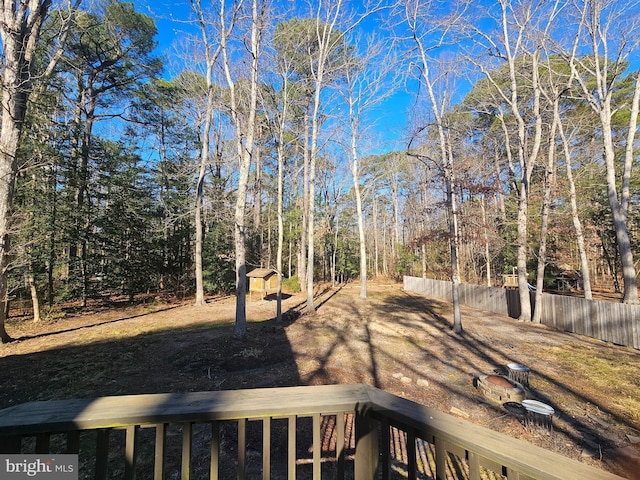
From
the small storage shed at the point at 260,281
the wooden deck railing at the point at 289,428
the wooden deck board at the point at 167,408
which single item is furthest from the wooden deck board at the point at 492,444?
the small storage shed at the point at 260,281

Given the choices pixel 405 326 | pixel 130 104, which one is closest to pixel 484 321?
pixel 405 326

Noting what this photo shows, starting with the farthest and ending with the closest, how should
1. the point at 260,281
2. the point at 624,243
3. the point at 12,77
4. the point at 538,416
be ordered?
the point at 260,281 < the point at 624,243 < the point at 12,77 < the point at 538,416

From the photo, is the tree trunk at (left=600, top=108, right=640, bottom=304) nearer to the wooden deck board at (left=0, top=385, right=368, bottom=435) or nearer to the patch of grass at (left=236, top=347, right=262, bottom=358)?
the patch of grass at (left=236, top=347, right=262, bottom=358)

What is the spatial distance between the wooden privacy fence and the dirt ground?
47cm

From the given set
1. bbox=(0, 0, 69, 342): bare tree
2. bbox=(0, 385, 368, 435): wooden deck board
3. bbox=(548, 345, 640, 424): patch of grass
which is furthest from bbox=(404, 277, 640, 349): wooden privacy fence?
bbox=(0, 0, 69, 342): bare tree

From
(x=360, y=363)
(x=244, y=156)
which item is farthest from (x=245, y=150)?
(x=360, y=363)

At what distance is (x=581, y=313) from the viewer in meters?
8.01

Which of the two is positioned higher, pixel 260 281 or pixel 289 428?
pixel 289 428

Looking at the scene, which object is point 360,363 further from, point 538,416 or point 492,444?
point 492,444

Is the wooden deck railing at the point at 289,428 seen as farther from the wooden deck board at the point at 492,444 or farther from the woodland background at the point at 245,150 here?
the woodland background at the point at 245,150

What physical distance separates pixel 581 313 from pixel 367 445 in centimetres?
1035

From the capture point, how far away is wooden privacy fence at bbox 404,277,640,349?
6.78 m

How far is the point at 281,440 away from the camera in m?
3.02

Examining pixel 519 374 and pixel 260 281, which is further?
pixel 260 281
